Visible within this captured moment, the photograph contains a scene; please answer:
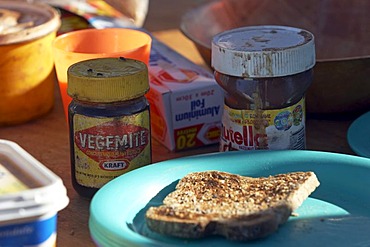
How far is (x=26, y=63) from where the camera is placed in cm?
130

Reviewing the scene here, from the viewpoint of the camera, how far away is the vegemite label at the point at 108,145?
989mm

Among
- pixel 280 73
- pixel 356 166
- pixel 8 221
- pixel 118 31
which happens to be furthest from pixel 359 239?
pixel 118 31

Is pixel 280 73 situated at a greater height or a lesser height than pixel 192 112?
greater

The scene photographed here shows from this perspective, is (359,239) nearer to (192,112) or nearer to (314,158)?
(314,158)

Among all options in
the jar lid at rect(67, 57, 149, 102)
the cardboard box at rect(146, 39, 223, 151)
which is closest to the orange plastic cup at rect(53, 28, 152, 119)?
the cardboard box at rect(146, 39, 223, 151)

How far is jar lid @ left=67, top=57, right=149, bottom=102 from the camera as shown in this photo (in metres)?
A: 0.98

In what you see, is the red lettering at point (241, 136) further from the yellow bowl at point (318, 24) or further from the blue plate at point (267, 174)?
the yellow bowl at point (318, 24)

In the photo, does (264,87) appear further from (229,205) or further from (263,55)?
(229,205)

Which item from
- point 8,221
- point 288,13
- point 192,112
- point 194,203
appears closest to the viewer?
point 8,221

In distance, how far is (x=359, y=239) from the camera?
2.74ft

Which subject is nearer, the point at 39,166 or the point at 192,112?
the point at 39,166

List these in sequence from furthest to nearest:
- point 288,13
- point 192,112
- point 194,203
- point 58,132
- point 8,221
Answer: point 288,13, point 58,132, point 192,112, point 194,203, point 8,221

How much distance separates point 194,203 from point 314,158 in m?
0.19

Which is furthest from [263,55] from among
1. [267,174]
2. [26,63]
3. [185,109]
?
[26,63]
